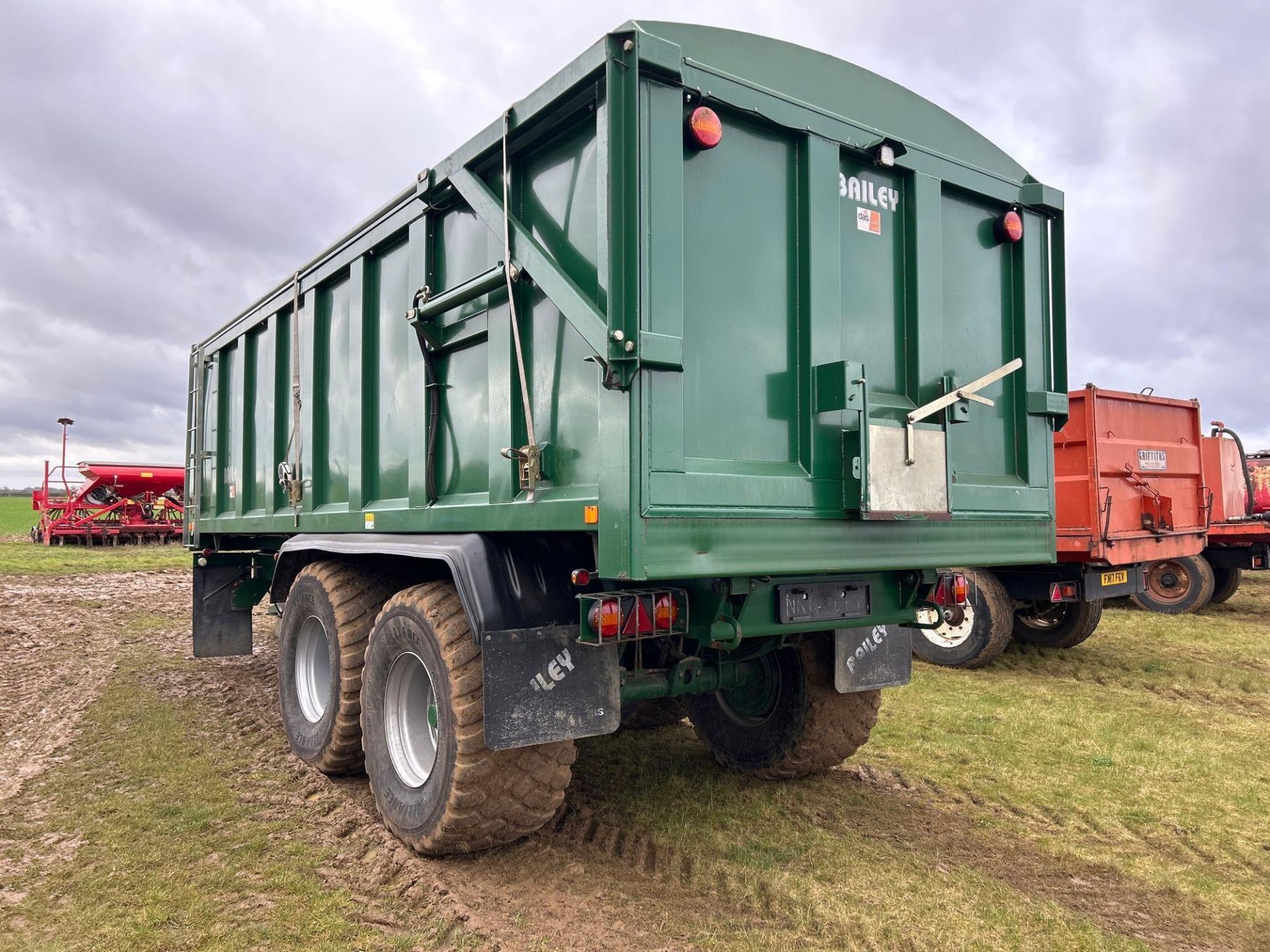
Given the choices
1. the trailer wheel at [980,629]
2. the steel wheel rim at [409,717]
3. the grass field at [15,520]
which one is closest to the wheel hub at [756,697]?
the steel wheel rim at [409,717]

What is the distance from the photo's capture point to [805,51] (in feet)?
11.3

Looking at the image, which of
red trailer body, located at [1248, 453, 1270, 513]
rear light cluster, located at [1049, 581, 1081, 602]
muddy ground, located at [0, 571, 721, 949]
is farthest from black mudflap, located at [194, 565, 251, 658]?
red trailer body, located at [1248, 453, 1270, 513]

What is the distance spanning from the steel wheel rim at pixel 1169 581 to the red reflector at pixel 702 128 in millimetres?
10503

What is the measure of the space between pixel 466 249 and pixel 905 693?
4.83 meters

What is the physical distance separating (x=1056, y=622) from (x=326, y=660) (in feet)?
22.3

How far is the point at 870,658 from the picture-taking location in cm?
415

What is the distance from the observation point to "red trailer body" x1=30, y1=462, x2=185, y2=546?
2239cm

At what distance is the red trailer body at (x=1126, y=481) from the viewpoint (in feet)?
25.0

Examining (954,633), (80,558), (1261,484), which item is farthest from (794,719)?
(80,558)

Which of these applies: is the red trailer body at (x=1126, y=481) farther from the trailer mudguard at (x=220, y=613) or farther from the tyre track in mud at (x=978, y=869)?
the trailer mudguard at (x=220, y=613)

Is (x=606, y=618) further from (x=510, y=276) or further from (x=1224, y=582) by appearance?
(x=1224, y=582)

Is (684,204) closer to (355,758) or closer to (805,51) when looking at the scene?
(805,51)

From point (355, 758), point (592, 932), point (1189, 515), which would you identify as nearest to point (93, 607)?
point (355, 758)

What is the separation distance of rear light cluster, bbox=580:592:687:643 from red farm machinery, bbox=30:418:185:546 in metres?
22.0
